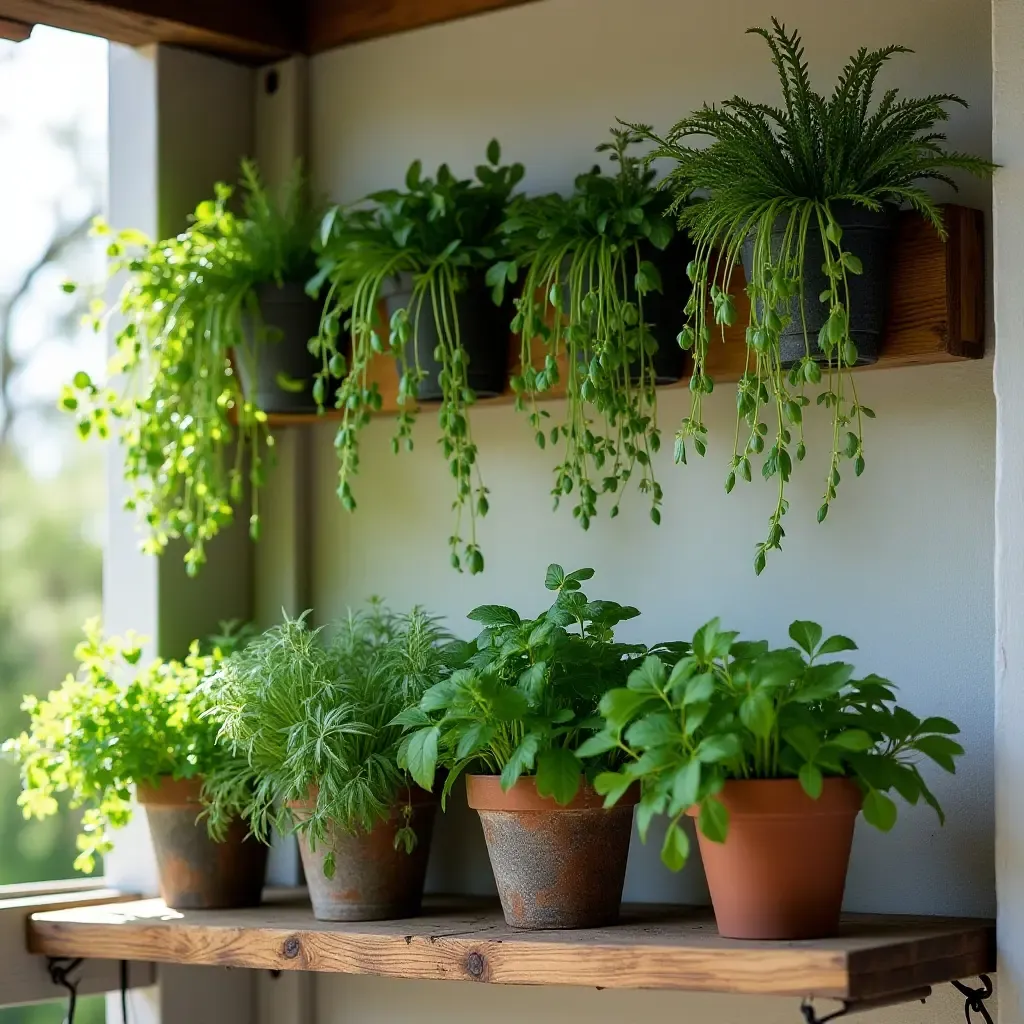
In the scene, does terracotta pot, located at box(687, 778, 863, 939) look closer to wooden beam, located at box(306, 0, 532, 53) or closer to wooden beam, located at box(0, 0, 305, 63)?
wooden beam, located at box(306, 0, 532, 53)

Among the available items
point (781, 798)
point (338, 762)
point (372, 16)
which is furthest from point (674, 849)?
point (372, 16)

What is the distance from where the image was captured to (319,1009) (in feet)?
7.08

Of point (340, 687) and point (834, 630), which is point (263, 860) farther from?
point (834, 630)

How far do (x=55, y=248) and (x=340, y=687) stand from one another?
130 inches

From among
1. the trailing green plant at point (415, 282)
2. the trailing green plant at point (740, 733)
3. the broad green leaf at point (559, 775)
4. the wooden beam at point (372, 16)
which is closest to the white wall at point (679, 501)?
the wooden beam at point (372, 16)

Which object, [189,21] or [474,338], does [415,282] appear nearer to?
[474,338]

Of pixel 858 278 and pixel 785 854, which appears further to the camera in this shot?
pixel 858 278

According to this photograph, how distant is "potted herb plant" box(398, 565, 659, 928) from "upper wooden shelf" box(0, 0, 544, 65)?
997mm

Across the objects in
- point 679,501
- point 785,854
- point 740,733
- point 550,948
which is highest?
point 679,501

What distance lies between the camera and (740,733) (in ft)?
4.58

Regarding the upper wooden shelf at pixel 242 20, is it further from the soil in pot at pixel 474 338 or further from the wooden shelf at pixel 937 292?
the wooden shelf at pixel 937 292

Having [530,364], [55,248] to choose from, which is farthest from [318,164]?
[55,248]

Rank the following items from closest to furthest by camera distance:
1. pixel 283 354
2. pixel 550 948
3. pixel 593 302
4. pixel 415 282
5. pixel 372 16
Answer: pixel 550 948 < pixel 593 302 < pixel 415 282 < pixel 283 354 < pixel 372 16

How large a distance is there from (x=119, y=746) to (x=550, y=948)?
71cm
